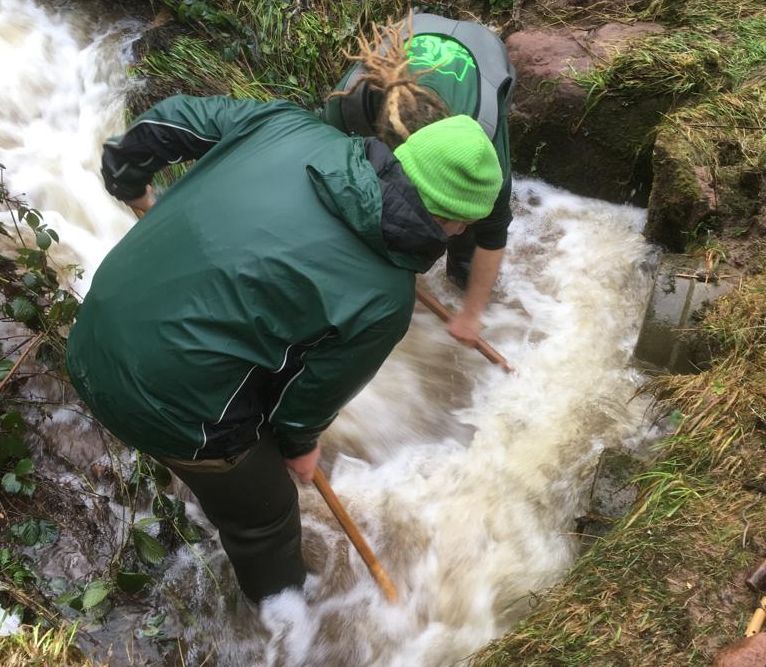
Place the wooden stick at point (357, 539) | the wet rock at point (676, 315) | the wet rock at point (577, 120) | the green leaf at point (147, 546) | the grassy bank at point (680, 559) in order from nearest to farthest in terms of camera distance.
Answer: the grassy bank at point (680, 559), the green leaf at point (147, 546), the wooden stick at point (357, 539), the wet rock at point (676, 315), the wet rock at point (577, 120)

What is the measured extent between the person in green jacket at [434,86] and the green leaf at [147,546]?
1885 millimetres

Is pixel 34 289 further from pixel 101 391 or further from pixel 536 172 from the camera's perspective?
pixel 536 172

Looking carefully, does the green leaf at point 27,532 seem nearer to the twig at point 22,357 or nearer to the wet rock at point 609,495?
the twig at point 22,357

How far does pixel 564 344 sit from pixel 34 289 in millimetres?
3080

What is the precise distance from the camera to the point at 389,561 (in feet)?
10.6

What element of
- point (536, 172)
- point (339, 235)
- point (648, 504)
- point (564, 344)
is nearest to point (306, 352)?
point (339, 235)

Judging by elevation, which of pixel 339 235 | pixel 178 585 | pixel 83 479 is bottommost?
pixel 178 585

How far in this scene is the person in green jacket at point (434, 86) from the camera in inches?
79.0

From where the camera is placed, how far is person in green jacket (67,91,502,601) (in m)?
1.61

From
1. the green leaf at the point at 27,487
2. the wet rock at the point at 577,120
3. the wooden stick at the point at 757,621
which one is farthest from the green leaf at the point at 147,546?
the wet rock at the point at 577,120

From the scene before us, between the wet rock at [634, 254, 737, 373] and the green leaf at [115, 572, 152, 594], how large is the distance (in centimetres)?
285

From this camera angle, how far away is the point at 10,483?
105 inches

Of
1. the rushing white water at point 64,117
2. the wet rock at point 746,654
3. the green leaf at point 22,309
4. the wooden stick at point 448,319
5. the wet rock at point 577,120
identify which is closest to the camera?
the wet rock at point 746,654

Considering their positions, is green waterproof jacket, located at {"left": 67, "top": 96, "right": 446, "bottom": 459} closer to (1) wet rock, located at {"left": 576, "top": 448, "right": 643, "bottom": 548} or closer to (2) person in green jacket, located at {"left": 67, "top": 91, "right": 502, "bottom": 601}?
(2) person in green jacket, located at {"left": 67, "top": 91, "right": 502, "bottom": 601}
